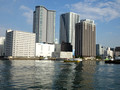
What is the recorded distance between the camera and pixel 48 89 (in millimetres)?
33938

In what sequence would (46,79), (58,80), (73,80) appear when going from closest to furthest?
(58,80), (73,80), (46,79)

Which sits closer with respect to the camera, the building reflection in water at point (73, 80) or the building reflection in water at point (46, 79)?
the building reflection in water at point (46, 79)

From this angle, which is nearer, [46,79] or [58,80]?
[58,80]

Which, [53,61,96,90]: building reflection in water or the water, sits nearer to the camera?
the water

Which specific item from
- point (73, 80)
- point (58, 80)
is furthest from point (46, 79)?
point (73, 80)

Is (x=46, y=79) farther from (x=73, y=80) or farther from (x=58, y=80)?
(x=73, y=80)

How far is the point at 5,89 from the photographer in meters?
33.4

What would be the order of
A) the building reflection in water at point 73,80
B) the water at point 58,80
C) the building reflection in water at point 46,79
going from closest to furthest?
1. the water at point 58,80
2. the building reflection in water at point 46,79
3. the building reflection in water at point 73,80

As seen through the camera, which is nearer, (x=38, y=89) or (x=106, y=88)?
(x=38, y=89)

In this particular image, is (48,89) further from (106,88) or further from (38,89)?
(106,88)

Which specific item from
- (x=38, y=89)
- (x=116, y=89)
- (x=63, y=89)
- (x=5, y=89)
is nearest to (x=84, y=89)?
(x=63, y=89)

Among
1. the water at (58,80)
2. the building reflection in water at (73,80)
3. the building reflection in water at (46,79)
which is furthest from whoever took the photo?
the building reflection in water at (73,80)

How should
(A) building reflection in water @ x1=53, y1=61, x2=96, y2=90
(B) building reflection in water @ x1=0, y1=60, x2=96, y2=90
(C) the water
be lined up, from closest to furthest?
1. (C) the water
2. (B) building reflection in water @ x1=0, y1=60, x2=96, y2=90
3. (A) building reflection in water @ x1=53, y1=61, x2=96, y2=90

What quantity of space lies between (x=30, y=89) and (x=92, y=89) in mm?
12943
